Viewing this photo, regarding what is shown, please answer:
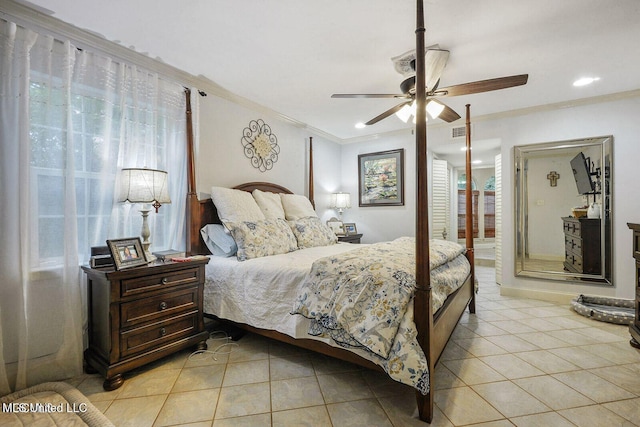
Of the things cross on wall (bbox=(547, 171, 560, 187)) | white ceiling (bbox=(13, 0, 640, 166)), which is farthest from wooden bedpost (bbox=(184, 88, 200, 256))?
cross on wall (bbox=(547, 171, 560, 187))

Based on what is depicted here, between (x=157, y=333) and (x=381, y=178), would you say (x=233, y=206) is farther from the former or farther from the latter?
(x=381, y=178)

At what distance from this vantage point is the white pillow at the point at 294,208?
135 inches

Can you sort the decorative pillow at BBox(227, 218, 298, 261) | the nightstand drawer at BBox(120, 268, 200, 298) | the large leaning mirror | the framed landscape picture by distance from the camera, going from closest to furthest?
the nightstand drawer at BBox(120, 268, 200, 298)
the decorative pillow at BBox(227, 218, 298, 261)
the large leaning mirror
the framed landscape picture

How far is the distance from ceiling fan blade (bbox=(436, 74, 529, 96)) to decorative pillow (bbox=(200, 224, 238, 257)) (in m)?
2.11

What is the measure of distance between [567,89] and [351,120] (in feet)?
7.87

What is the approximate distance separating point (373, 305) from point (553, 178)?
3.44m

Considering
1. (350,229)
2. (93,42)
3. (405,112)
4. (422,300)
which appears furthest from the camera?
(350,229)

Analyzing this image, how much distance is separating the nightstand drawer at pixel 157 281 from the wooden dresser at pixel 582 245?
4235 millimetres

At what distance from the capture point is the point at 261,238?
2.56m

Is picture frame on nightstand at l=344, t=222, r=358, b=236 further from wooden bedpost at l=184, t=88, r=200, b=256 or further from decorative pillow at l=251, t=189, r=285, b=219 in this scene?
wooden bedpost at l=184, t=88, r=200, b=256

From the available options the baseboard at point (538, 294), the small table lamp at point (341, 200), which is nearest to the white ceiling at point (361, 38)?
the small table lamp at point (341, 200)

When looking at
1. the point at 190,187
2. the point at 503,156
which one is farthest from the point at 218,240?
the point at 503,156

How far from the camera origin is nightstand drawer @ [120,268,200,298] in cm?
179

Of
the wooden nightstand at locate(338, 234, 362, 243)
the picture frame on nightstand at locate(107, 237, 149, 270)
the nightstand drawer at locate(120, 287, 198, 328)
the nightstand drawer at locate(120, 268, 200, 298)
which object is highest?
the picture frame on nightstand at locate(107, 237, 149, 270)
